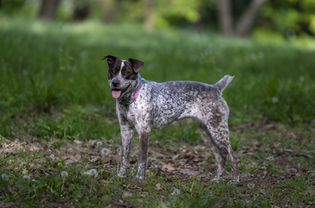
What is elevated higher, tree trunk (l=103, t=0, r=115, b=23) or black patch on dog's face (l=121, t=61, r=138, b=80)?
black patch on dog's face (l=121, t=61, r=138, b=80)

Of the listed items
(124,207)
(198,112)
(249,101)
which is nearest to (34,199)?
(124,207)

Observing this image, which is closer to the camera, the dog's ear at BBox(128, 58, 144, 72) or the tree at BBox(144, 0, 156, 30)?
the dog's ear at BBox(128, 58, 144, 72)

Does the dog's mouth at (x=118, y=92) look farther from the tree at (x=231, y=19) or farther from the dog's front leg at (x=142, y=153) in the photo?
the tree at (x=231, y=19)

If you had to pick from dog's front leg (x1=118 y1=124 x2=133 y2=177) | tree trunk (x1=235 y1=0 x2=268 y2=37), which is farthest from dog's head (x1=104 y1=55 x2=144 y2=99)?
tree trunk (x1=235 y1=0 x2=268 y2=37)

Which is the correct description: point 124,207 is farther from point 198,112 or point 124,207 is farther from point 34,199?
point 198,112

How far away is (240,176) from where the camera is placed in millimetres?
7391

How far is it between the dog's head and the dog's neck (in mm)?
41

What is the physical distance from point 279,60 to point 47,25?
6771mm

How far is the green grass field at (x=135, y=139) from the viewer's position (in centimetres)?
597

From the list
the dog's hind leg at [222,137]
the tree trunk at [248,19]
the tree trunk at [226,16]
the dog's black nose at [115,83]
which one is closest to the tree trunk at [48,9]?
the tree trunk at [226,16]

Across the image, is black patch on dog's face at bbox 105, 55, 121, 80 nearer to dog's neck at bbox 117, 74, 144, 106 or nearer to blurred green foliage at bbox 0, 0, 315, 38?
dog's neck at bbox 117, 74, 144, 106

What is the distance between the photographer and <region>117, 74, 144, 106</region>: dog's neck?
6461mm

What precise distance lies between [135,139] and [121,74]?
263cm

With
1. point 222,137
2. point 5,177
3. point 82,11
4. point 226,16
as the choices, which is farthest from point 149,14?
point 5,177
